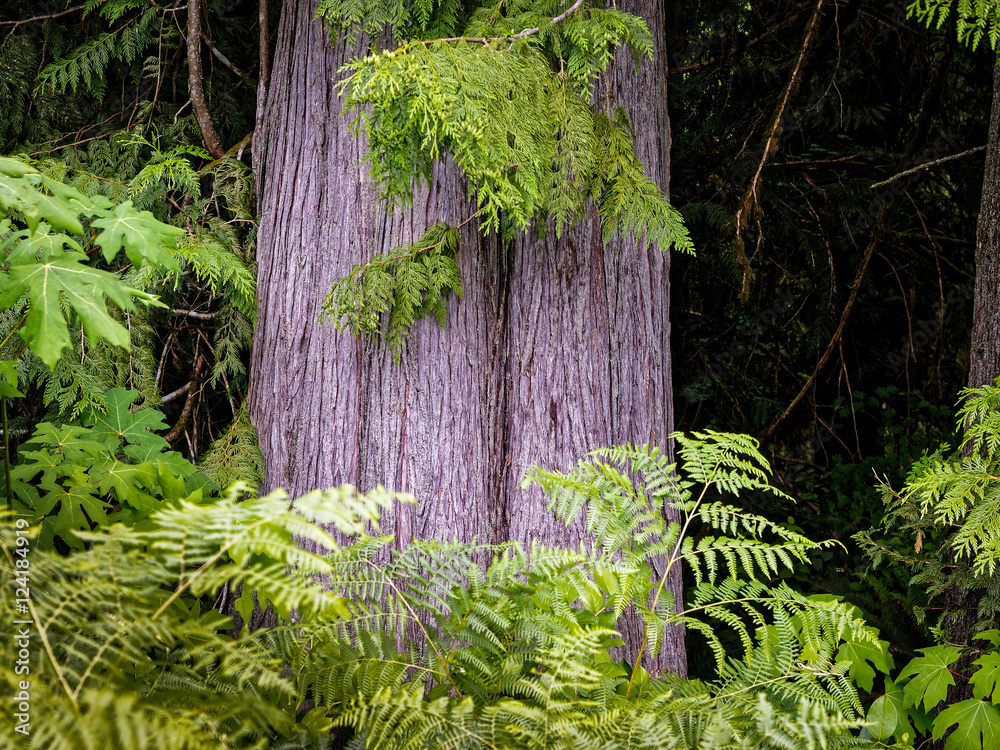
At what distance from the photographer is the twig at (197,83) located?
2951 millimetres

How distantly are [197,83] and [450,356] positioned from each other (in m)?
1.84

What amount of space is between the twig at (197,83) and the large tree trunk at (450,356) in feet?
2.00

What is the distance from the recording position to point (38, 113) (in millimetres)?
3236

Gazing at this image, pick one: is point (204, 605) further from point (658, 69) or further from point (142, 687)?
point (658, 69)

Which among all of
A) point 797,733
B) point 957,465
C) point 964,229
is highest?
point 964,229

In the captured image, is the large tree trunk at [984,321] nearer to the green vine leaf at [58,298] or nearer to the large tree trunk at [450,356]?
the large tree trunk at [450,356]

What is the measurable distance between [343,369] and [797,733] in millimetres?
1758

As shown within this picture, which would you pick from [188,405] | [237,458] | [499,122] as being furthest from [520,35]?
[188,405]

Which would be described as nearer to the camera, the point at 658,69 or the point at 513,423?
the point at 513,423

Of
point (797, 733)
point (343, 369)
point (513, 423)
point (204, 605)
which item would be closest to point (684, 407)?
point (513, 423)

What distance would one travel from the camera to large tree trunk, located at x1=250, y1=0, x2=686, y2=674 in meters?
2.33

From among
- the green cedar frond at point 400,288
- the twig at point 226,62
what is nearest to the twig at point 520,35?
the green cedar frond at point 400,288

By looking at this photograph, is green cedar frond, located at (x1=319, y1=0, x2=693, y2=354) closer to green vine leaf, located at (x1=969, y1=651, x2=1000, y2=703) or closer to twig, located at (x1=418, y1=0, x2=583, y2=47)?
twig, located at (x1=418, y1=0, x2=583, y2=47)

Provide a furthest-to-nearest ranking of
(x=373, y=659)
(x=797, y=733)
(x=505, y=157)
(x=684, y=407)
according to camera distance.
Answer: (x=684, y=407) → (x=505, y=157) → (x=373, y=659) → (x=797, y=733)
